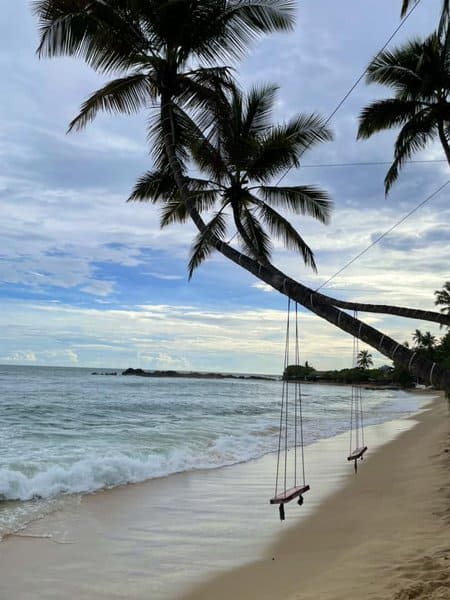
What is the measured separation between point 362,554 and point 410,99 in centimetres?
1147

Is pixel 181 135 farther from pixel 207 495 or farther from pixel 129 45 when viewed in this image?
pixel 207 495

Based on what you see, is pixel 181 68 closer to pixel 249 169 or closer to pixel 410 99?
pixel 249 169

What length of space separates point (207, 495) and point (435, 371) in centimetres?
658

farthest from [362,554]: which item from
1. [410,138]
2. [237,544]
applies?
[410,138]

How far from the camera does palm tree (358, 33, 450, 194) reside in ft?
40.6

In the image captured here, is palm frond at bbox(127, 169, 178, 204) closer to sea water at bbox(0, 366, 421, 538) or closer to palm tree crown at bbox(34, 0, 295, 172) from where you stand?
palm tree crown at bbox(34, 0, 295, 172)

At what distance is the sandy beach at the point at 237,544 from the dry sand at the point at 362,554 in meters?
0.01

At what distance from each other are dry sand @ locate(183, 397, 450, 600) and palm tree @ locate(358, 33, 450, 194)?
26.0 ft

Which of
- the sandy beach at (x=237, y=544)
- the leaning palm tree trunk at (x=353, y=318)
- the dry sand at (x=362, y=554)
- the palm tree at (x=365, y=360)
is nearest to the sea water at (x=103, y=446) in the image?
the sandy beach at (x=237, y=544)

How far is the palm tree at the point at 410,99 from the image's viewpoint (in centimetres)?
1237

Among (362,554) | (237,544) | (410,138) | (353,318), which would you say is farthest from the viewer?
(410,138)

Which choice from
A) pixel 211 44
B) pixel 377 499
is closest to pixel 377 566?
pixel 377 499

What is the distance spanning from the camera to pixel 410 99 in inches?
528

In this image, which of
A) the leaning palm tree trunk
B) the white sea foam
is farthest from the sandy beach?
the leaning palm tree trunk
